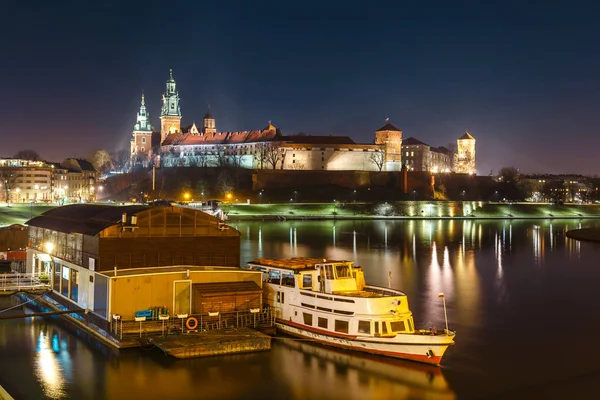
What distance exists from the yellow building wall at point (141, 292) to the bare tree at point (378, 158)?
94868 mm

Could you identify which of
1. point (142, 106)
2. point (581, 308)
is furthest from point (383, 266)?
point (142, 106)

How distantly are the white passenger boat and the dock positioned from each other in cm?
167

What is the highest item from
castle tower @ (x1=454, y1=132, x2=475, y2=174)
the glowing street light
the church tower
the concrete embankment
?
the church tower

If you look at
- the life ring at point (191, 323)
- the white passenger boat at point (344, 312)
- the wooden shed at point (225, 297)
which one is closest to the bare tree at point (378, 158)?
the white passenger boat at point (344, 312)

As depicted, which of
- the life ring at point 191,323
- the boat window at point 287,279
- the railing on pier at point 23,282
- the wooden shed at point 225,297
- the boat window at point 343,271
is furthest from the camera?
the railing on pier at point 23,282

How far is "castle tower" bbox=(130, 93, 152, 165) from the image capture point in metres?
138

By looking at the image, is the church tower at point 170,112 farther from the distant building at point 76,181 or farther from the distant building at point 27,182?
the distant building at point 27,182

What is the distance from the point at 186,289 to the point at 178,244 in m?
1.86

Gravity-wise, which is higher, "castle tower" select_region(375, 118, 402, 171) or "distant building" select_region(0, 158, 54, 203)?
"castle tower" select_region(375, 118, 402, 171)

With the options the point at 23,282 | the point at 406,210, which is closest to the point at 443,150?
the point at 406,210

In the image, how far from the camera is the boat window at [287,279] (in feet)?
Answer: 70.3

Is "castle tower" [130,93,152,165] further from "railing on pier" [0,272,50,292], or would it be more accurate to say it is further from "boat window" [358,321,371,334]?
"boat window" [358,321,371,334]

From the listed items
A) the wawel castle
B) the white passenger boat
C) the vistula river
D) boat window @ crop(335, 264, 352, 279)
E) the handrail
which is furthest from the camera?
the wawel castle

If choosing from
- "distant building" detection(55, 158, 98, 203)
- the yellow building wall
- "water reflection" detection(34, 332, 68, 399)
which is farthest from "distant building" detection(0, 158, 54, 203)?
the yellow building wall
